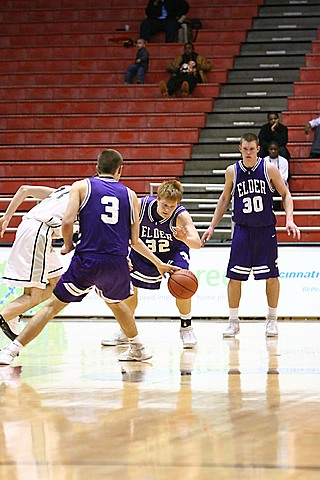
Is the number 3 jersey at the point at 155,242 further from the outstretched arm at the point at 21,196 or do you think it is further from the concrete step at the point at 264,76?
the concrete step at the point at 264,76

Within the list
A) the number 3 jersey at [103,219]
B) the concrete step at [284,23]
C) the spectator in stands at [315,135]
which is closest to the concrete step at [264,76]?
the concrete step at [284,23]

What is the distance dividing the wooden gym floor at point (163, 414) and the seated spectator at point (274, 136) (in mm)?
6843

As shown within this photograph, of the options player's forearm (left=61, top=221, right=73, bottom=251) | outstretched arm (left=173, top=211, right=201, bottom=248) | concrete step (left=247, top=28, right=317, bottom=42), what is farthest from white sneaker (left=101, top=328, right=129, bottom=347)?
concrete step (left=247, top=28, right=317, bottom=42)

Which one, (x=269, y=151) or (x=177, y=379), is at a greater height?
(x=269, y=151)

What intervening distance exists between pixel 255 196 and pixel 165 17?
395 inches

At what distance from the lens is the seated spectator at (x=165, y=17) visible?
17.8 metres

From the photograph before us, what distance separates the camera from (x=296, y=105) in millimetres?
15977

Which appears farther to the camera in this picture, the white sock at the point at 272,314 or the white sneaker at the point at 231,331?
the white sock at the point at 272,314

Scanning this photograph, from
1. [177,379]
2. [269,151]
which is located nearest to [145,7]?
[269,151]

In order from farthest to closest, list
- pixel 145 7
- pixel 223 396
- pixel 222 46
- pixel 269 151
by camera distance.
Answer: pixel 145 7
pixel 222 46
pixel 269 151
pixel 223 396

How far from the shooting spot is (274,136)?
14273 millimetres

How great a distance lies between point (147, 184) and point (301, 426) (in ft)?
35.6

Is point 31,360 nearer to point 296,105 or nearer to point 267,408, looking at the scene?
point 267,408

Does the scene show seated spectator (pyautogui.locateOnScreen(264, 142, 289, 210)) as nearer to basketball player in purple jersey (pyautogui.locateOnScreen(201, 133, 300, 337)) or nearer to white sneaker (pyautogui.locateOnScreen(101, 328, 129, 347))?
basketball player in purple jersey (pyautogui.locateOnScreen(201, 133, 300, 337))
